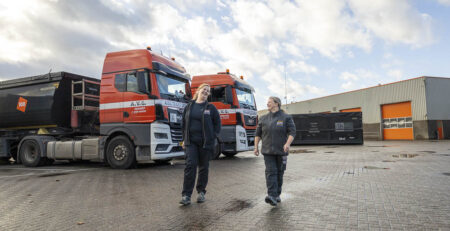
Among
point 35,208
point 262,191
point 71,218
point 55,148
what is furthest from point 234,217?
point 55,148

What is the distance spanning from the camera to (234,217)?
12.1 ft

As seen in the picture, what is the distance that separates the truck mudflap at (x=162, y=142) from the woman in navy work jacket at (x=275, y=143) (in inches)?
173

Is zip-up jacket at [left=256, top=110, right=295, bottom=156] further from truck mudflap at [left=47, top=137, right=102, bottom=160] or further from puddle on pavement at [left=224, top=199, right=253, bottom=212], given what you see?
truck mudflap at [left=47, top=137, right=102, bottom=160]

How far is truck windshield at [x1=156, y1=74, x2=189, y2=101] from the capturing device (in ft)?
28.2

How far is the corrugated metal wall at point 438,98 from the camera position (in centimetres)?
2536

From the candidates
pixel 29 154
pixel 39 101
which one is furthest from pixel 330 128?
pixel 29 154

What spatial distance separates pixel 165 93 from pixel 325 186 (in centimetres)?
514

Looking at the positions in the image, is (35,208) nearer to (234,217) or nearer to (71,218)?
(71,218)

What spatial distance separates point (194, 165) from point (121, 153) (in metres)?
5.03

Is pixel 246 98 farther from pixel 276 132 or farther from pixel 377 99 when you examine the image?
pixel 377 99

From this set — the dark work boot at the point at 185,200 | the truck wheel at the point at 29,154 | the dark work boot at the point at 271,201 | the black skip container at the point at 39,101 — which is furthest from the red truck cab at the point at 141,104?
the dark work boot at the point at 271,201

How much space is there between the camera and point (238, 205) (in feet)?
14.0

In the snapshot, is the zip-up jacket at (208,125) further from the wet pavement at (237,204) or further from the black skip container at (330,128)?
the black skip container at (330,128)

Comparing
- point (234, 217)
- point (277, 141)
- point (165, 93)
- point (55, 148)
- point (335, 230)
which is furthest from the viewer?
point (55, 148)
